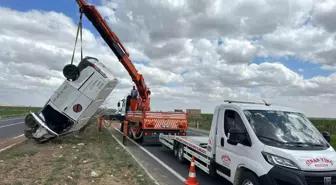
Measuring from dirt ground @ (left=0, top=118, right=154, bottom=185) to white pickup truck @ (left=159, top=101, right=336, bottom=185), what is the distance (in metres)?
1.99

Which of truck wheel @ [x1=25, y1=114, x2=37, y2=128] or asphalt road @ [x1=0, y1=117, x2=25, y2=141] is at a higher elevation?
truck wheel @ [x1=25, y1=114, x2=37, y2=128]

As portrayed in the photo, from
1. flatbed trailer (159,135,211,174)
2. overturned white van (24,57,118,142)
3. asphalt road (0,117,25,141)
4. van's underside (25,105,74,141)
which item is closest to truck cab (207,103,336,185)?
flatbed trailer (159,135,211,174)

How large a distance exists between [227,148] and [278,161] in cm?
165

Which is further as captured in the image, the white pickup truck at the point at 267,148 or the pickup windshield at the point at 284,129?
the pickup windshield at the point at 284,129

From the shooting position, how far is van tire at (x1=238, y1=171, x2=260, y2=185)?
555 cm

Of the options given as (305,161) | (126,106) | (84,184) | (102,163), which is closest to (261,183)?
(305,161)

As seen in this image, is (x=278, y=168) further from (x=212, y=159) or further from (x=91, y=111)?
(x=91, y=111)

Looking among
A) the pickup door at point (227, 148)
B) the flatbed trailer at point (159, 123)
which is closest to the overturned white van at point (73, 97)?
the flatbed trailer at point (159, 123)

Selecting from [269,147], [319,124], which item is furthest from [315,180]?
[319,124]

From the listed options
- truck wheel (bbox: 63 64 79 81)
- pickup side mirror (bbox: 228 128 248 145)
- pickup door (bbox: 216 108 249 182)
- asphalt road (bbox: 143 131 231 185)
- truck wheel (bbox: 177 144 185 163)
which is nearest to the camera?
pickup side mirror (bbox: 228 128 248 145)

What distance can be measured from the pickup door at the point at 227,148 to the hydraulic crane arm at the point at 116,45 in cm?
1041

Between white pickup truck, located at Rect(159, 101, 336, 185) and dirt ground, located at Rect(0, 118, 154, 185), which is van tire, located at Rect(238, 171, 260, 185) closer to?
white pickup truck, located at Rect(159, 101, 336, 185)

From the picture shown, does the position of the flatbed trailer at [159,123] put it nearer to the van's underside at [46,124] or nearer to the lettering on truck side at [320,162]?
the van's underside at [46,124]

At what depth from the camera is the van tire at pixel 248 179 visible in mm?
5548
